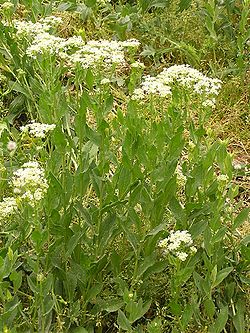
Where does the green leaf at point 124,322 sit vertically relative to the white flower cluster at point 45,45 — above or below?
below

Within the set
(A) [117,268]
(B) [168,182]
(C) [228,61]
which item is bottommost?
(C) [228,61]

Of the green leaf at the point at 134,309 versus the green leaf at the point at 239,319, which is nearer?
the green leaf at the point at 134,309

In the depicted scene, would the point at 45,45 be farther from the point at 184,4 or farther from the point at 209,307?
the point at 184,4

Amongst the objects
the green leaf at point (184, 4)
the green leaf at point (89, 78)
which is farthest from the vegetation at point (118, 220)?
the green leaf at point (184, 4)

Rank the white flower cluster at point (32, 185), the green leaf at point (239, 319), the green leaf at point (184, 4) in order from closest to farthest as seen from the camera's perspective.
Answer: the white flower cluster at point (32, 185)
the green leaf at point (239, 319)
the green leaf at point (184, 4)

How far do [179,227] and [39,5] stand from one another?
147 centimetres

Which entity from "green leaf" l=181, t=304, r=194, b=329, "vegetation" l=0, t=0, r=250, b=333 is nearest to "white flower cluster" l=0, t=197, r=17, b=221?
"vegetation" l=0, t=0, r=250, b=333

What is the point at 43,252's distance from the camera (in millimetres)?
2482

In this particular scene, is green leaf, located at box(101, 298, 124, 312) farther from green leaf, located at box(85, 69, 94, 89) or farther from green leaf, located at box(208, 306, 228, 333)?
green leaf, located at box(85, 69, 94, 89)

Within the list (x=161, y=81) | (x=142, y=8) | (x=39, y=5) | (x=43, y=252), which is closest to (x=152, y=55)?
(x=142, y=8)

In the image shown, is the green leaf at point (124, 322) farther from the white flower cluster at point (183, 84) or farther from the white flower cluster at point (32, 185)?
the white flower cluster at point (183, 84)

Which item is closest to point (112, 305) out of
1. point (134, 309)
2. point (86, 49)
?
point (134, 309)

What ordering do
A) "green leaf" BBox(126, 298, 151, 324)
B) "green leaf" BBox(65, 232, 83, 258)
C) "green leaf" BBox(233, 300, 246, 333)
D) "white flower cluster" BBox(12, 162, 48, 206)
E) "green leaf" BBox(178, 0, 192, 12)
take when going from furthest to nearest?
"green leaf" BBox(178, 0, 192, 12) < "green leaf" BBox(233, 300, 246, 333) < "green leaf" BBox(65, 232, 83, 258) < "green leaf" BBox(126, 298, 151, 324) < "white flower cluster" BBox(12, 162, 48, 206)

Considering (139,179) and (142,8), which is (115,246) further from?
(142,8)
